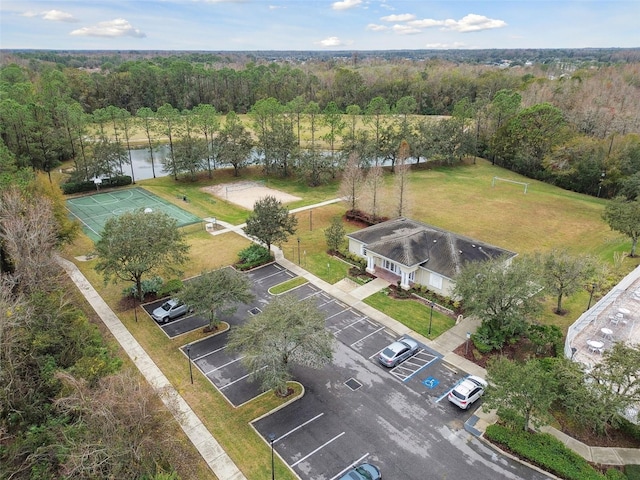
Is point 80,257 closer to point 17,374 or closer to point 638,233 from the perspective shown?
point 17,374

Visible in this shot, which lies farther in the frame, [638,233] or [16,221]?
[638,233]

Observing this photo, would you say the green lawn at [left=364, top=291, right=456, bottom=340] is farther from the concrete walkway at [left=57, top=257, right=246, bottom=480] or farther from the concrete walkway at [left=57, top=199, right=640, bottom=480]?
the concrete walkway at [left=57, top=257, right=246, bottom=480]

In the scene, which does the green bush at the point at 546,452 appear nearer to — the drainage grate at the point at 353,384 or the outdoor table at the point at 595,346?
the drainage grate at the point at 353,384

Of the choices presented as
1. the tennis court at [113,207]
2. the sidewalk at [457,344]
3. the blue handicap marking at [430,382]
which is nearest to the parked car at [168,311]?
the sidewalk at [457,344]

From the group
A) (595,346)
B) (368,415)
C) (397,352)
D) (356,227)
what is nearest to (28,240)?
(368,415)

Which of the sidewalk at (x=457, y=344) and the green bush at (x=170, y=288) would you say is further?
the green bush at (x=170, y=288)

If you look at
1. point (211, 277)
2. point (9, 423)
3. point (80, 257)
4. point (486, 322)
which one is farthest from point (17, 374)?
point (486, 322)
